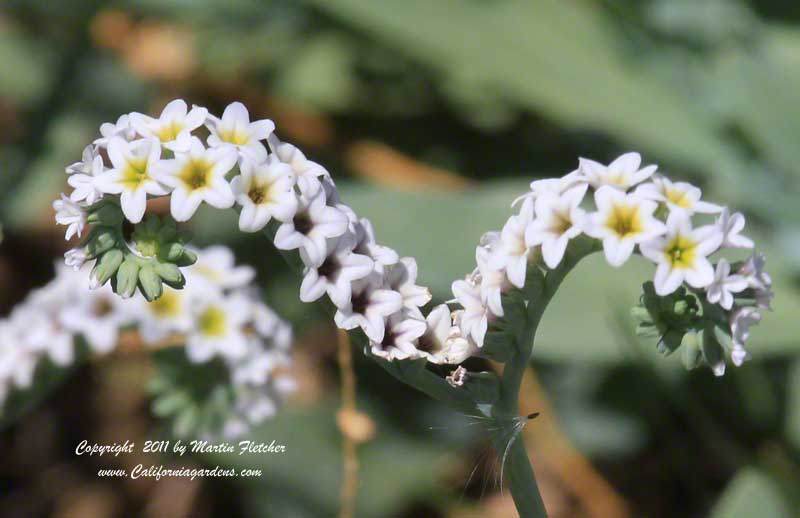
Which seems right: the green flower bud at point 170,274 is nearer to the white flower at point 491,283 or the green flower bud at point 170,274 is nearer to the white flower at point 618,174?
the white flower at point 491,283

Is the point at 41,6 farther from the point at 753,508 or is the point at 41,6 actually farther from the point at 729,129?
the point at 753,508

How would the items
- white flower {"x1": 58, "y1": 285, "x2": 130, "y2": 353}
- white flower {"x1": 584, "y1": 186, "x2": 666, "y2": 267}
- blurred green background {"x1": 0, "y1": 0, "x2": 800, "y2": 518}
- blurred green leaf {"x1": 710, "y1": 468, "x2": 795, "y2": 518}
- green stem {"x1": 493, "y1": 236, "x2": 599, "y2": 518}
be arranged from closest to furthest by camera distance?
white flower {"x1": 584, "y1": 186, "x2": 666, "y2": 267}
green stem {"x1": 493, "y1": 236, "x2": 599, "y2": 518}
blurred green leaf {"x1": 710, "y1": 468, "x2": 795, "y2": 518}
white flower {"x1": 58, "y1": 285, "x2": 130, "y2": 353}
blurred green background {"x1": 0, "y1": 0, "x2": 800, "y2": 518}

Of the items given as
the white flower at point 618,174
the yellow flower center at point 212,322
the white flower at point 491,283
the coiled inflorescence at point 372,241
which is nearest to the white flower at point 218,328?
the yellow flower center at point 212,322

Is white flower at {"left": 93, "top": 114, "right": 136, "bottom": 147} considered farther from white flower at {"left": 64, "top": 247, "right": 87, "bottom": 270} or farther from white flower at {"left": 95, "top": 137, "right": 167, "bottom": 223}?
white flower at {"left": 64, "top": 247, "right": 87, "bottom": 270}

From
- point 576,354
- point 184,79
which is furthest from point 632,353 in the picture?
point 184,79

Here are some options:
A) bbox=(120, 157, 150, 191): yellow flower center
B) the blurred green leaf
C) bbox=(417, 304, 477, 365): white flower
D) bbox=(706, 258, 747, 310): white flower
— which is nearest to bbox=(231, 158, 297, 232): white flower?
bbox=(120, 157, 150, 191): yellow flower center

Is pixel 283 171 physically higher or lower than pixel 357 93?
higher
